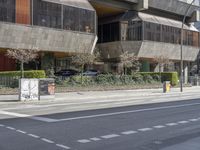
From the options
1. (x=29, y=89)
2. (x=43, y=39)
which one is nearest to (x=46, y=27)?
(x=43, y=39)

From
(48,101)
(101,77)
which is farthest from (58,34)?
(48,101)

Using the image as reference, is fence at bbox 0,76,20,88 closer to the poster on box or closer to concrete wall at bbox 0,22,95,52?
the poster on box

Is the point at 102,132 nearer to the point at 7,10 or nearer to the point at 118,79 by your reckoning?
the point at 118,79

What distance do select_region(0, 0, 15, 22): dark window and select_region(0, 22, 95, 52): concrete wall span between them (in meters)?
0.62

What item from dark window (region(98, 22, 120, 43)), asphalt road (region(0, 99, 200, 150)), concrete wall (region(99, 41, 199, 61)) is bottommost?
asphalt road (region(0, 99, 200, 150))

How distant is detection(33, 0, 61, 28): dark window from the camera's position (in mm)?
40844

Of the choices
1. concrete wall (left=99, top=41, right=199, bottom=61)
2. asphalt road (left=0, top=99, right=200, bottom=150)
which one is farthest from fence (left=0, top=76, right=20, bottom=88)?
concrete wall (left=99, top=41, right=199, bottom=61)

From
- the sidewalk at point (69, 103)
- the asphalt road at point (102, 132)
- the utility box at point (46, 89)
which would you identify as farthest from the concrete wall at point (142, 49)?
the asphalt road at point (102, 132)

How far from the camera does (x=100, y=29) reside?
58.3 m

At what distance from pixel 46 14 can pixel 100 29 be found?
17604 mm

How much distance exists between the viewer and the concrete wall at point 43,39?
38.6 metres

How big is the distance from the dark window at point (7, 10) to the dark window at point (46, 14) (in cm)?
259

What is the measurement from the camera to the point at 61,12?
1713 inches

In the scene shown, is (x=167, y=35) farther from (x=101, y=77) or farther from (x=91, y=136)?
(x=91, y=136)
